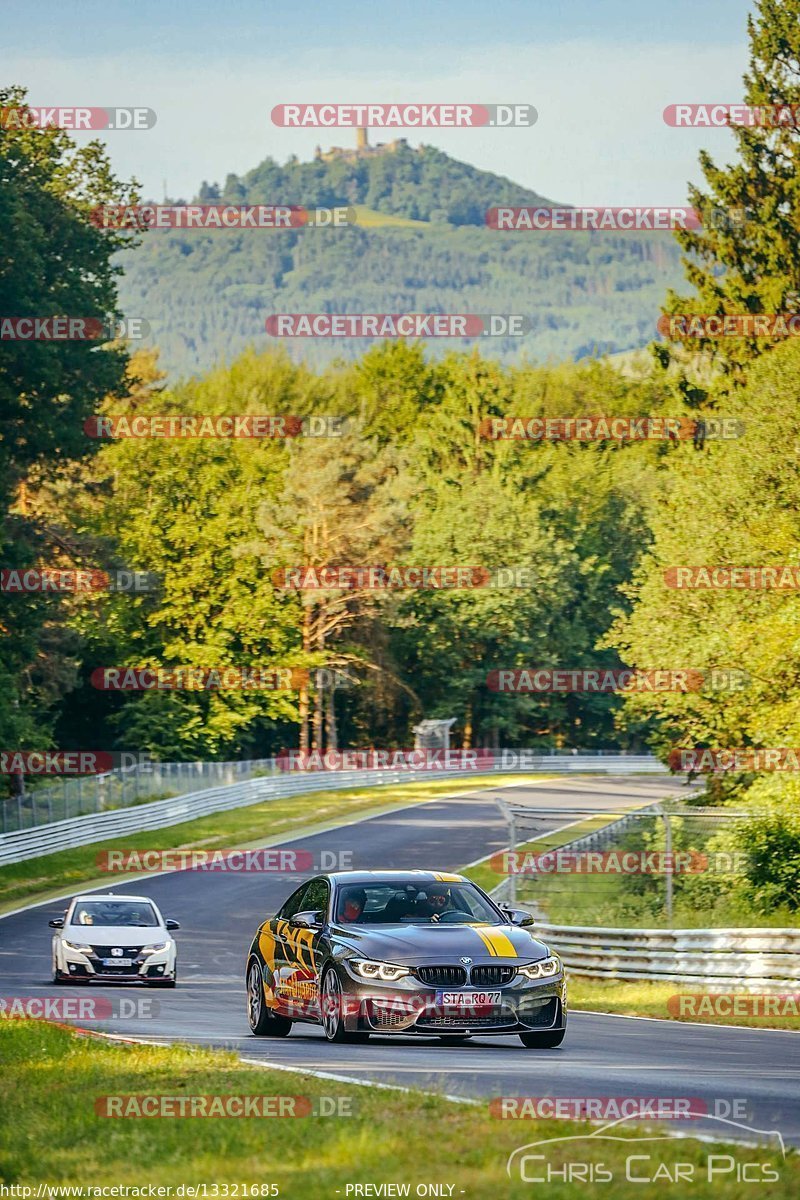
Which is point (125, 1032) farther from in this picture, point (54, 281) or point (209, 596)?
point (209, 596)

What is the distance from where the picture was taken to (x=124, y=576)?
205 ft

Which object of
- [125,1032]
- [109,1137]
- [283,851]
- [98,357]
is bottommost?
[283,851]

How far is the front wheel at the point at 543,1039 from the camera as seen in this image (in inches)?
580

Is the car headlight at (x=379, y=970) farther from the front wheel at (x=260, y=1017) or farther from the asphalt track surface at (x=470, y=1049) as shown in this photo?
the front wheel at (x=260, y=1017)

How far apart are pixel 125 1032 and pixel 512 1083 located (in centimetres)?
642

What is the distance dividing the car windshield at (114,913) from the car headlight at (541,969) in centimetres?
1240

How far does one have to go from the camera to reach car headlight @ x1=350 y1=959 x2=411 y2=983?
46.0ft

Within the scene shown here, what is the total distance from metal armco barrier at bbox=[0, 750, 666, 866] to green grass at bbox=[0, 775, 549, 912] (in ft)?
1.01

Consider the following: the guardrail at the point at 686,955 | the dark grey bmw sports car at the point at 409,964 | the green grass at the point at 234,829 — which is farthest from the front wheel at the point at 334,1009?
the green grass at the point at 234,829

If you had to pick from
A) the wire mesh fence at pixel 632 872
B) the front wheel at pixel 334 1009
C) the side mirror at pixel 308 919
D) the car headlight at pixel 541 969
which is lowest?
the wire mesh fence at pixel 632 872

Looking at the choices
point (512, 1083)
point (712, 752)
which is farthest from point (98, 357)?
point (512, 1083)

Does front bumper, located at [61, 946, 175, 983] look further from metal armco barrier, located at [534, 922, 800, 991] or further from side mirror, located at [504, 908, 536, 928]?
side mirror, located at [504, 908, 536, 928]

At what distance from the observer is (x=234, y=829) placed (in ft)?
→ 181

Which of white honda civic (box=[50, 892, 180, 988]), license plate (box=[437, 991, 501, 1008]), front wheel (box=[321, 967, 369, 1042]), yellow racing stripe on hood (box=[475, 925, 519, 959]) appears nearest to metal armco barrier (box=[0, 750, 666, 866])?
white honda civic (box=[50, 892, 180, 988])
